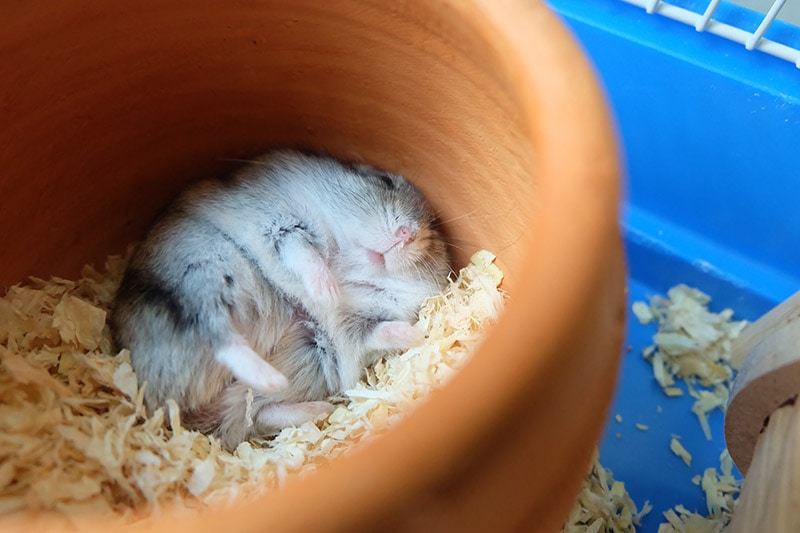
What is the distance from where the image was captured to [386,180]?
1.34 metres

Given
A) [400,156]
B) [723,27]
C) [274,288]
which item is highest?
[723,27]

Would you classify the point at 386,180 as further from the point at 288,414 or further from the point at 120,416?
the point at 120,416

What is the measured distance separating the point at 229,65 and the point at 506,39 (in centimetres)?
63

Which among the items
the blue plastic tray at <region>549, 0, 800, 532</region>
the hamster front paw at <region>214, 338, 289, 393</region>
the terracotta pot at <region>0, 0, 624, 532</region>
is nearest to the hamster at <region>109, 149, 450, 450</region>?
the hamster front paw at <region>214, 338, 289, 393</region>

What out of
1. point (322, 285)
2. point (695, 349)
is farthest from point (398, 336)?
point (695, 349)

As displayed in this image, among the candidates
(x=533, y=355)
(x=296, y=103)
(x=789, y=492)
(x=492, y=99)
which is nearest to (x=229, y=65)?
(x=296, y=103)

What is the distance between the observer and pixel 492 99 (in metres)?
0.97

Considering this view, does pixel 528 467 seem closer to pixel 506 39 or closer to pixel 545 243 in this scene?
pixel 545 243

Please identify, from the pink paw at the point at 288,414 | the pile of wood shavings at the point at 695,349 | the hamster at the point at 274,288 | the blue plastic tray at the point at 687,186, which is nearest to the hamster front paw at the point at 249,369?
the hamster at the point at 274,288

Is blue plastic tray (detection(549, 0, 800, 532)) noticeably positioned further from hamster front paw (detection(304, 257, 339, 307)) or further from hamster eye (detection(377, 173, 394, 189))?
hamster front paw (detection(304, 257, 339, 307))

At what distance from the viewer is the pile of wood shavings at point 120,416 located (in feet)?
3.30

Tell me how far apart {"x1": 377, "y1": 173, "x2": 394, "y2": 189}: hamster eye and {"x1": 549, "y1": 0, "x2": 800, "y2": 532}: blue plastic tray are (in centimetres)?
54

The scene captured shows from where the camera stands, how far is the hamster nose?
4.18ft

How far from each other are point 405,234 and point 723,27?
33.6 inches
